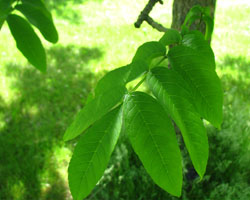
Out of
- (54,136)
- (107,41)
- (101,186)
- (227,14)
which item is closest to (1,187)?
(54,136)

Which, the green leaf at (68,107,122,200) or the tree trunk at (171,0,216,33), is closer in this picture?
the green leaf at (68,107,122,200)

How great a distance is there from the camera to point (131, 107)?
2.34 ft

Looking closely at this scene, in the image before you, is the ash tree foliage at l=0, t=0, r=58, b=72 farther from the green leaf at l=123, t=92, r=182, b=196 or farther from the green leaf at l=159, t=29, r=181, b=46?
the green leaf at l=123, t=92, r=182, b=196

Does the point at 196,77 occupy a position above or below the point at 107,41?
above

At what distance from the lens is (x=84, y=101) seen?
12.5 ft

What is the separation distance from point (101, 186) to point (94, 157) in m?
2.01

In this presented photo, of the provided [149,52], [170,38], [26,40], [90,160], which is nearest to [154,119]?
[90,160]

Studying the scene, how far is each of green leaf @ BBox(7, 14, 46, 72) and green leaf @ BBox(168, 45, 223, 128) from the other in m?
0.73

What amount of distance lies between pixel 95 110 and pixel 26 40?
2.44ft

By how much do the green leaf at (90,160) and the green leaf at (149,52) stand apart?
0.27m

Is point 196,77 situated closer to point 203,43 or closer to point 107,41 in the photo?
point 203,43

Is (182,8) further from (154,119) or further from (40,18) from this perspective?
(154,119)

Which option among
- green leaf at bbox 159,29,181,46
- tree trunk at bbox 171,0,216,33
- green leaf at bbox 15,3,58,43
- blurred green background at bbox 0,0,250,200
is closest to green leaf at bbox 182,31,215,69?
green leaf at bbox 159,29,181,46

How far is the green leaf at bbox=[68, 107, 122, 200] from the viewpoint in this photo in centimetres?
65
